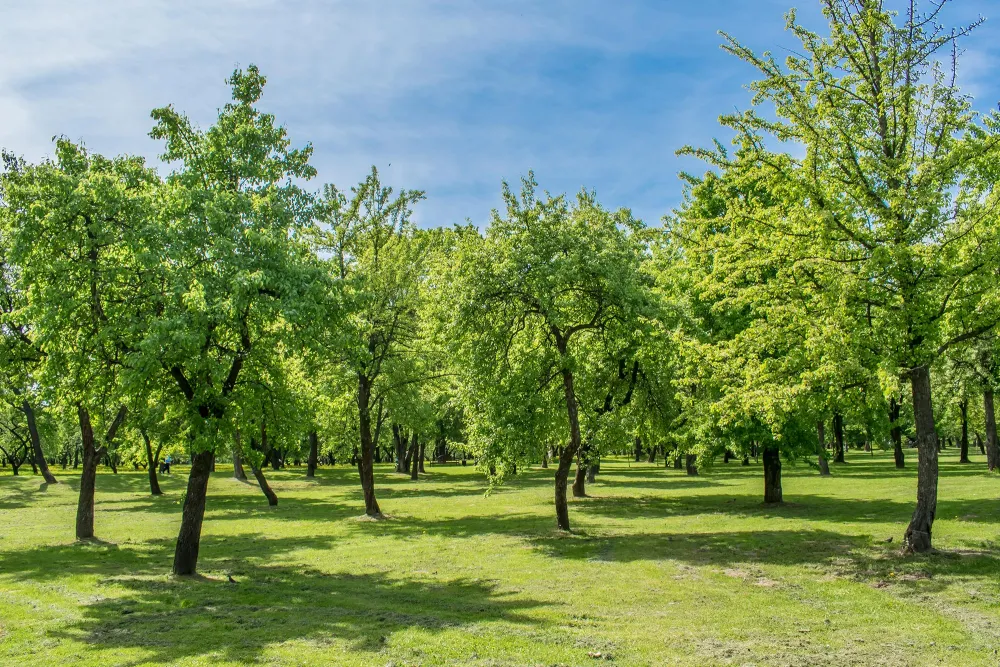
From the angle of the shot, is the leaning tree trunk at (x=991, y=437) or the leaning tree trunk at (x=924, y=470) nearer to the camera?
the leaning tree trunk at (x=924, y=470)

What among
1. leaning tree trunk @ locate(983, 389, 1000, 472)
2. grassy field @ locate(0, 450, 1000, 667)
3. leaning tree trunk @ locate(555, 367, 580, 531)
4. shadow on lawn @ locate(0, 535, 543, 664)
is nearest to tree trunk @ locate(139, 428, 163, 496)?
grassy field @ locate(0, 450, 1000, 667)

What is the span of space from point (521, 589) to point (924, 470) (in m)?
10.2

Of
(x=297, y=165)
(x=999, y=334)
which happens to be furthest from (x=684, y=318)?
(x=297, y=165)

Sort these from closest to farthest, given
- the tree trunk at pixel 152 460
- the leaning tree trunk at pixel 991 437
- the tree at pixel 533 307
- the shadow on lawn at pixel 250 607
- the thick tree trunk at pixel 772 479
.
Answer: the shadow on lawn at pixel 250 607 → the tree at pixel 533 307 → the thick tree trunk at pixel 772 479 → the tree trunk at pixel 152 460 → the leaning tree trunk at pixel 991 437

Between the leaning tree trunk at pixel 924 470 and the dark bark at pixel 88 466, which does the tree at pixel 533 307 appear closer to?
the leaning tree trunk at pixel 924 470

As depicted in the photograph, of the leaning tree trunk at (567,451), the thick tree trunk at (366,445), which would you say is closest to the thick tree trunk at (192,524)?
the leaning tree trunk at (567,451)

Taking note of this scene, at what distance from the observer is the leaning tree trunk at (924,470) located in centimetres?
1625

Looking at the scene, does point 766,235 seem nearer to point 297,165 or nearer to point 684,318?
point 684,318

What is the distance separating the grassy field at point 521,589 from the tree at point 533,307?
381cm

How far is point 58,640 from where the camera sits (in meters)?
10.8

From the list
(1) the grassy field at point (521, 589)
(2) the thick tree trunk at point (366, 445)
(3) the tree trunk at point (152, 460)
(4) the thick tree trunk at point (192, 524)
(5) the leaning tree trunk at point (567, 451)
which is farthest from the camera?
(3) the tree trunk at point (152, 460)

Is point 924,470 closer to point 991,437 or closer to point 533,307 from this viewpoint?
point 533,307

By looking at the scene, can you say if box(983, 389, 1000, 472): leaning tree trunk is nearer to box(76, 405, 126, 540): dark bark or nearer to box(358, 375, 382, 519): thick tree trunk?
box(358, 375, 382, 519): thick tree trunk

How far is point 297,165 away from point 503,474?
1173 centimetres
